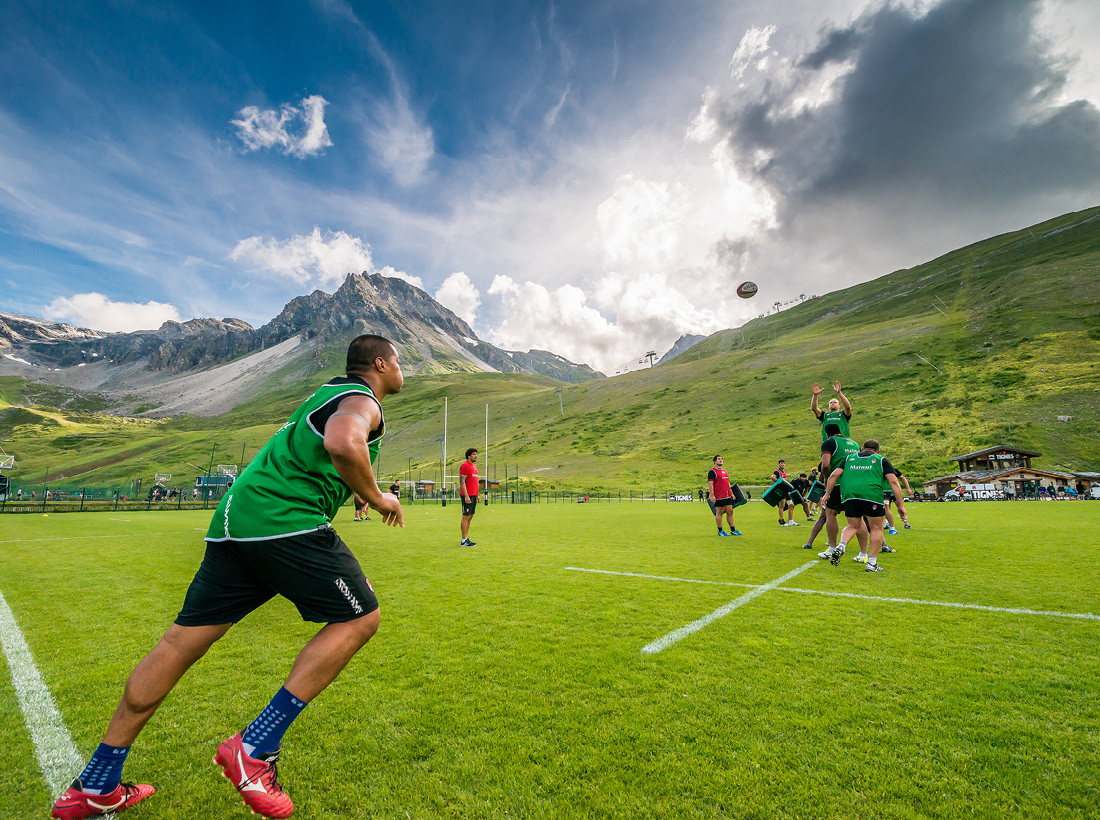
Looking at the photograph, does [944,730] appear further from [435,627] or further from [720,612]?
[435,627]

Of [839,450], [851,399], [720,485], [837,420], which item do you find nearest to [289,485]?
[839,450]

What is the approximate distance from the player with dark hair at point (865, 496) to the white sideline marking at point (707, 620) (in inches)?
56.2

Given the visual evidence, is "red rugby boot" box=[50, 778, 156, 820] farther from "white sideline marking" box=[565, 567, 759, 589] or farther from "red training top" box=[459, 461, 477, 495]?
"red training top" box=[459, 461, 477, 495]

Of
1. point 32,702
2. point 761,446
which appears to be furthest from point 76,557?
point 761,446

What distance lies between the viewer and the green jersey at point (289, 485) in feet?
8.43

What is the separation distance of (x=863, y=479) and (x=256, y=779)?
28.4 feet

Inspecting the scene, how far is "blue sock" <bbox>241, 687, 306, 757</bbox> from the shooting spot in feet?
7.94

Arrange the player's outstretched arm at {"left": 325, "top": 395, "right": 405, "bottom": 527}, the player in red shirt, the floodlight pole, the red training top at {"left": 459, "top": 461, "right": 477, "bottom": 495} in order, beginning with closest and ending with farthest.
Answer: the player's outstretched arm at {"left": 325, "top": 395, "right": 405, "bottom": 527}
the player in red shirt
the red training top at {"left": 459, "top": 461, "right": 477, "bottom": 495}
the floodlight pole

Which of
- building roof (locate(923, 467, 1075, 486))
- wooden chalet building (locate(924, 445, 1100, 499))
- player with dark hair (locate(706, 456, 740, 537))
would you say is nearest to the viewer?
player with dark hair (locate(706, 456, 740, 537))

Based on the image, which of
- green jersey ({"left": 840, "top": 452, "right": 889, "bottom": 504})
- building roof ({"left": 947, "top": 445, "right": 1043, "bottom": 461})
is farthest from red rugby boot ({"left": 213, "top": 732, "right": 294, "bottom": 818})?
building roof ({"left": 947, "top": 445, "right": 1043, "bottom": 461})

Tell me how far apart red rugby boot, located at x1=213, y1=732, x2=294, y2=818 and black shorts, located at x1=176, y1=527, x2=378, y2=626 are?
2.01ft

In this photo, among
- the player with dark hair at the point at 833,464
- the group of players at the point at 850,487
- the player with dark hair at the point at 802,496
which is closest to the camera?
the group of players at the point at 850,487

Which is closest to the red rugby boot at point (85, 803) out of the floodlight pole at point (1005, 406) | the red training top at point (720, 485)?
the red training top at point (720, 485)

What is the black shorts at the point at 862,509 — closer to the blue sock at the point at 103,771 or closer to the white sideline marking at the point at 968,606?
the white sideline marking at the point at 968,606
